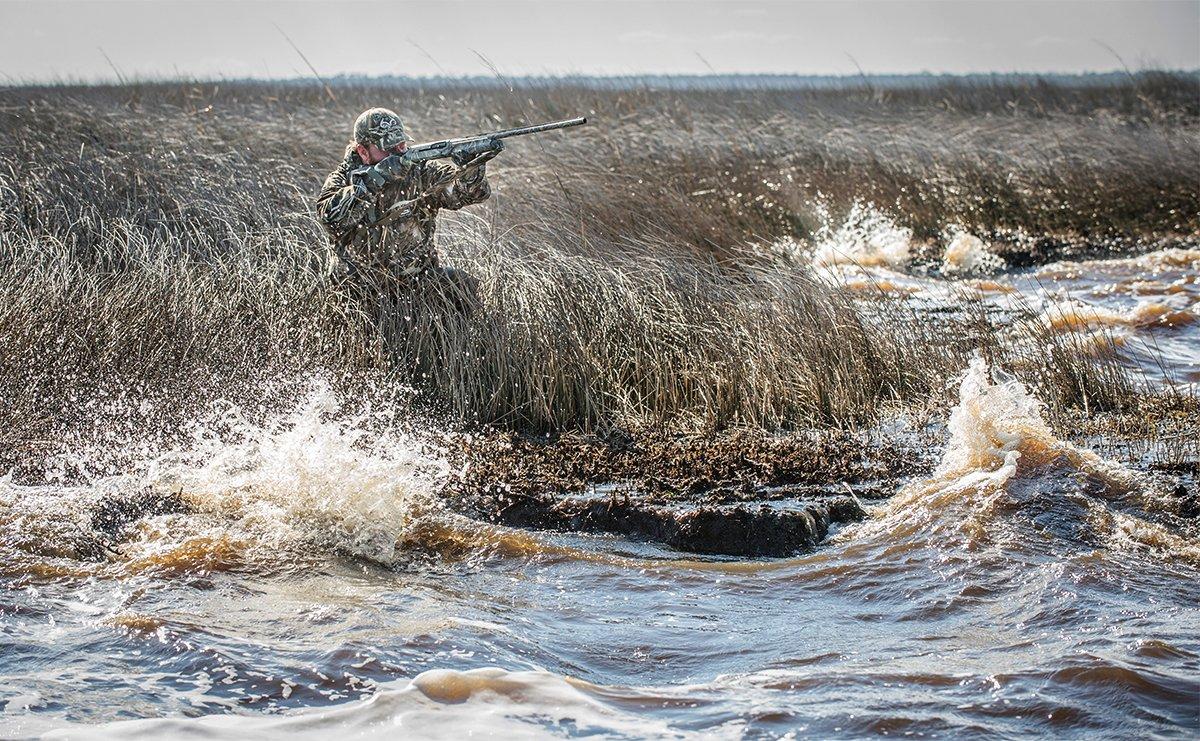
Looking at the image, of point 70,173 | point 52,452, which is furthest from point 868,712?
point 70,173

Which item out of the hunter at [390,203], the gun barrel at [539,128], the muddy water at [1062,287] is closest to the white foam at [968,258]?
the muddy water at [1062,287]

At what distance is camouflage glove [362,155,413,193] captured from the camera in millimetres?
6988

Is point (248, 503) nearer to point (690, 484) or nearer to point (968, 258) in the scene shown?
point (690, 484)

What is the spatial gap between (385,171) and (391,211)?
0.90 feet

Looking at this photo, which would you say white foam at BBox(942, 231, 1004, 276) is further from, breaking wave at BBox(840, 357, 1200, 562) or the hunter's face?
the hunter's face

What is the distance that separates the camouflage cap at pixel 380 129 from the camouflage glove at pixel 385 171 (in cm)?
10

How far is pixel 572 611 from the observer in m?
4.30

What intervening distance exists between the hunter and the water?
1.57 meters

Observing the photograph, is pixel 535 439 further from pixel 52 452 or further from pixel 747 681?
pixel 747 681

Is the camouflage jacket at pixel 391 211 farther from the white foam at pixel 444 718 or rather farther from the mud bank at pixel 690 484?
the white foam at pixel 444 718

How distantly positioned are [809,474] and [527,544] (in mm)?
1672

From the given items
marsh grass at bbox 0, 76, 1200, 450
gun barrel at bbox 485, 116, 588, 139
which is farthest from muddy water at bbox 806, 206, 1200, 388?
gun barrel at bbox 485, 116, 588, 139

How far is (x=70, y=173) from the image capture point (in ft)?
33.6

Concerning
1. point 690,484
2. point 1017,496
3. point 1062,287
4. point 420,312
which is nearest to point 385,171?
point 420,312
